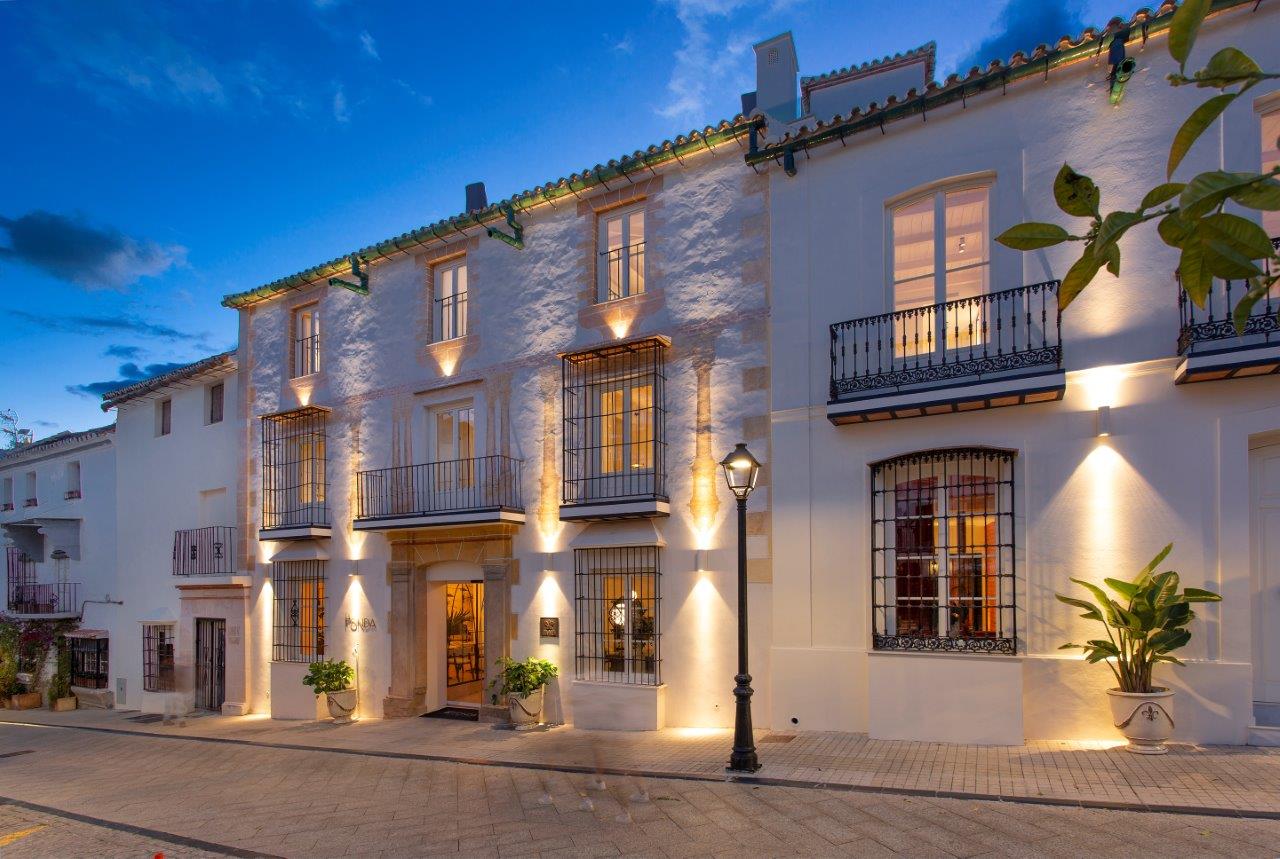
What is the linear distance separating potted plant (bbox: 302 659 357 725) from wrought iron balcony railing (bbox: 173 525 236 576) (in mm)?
3822

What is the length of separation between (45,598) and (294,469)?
11.2 meters

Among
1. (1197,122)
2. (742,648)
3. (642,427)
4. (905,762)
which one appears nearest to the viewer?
(1197,122)

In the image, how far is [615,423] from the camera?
11977 millimetres

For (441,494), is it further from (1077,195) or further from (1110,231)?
(1110,231)

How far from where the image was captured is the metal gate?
16562 millimetres

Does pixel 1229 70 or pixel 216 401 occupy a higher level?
pixel 216 401

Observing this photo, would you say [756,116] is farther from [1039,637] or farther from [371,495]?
[371,495]

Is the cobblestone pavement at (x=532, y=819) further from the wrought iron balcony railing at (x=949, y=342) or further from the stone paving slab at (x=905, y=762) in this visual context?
the wrought iron balcony railing at (x=949, y=342)

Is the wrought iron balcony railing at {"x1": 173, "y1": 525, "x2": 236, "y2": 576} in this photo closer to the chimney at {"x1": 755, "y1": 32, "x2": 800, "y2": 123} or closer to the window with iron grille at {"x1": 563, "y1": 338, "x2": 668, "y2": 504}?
the window with iron grille at {"x1": 563, "y1": 338, "x2": 668, "y2": 504}

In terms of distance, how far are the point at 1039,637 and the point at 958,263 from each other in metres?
4.20

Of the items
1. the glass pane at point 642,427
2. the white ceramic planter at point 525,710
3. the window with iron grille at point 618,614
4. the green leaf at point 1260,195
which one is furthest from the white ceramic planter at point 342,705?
the green leaf at point 1260,195

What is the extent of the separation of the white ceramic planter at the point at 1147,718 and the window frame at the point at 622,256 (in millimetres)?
7568

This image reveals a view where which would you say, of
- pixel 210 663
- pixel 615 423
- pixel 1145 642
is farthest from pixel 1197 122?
pixel 210 663

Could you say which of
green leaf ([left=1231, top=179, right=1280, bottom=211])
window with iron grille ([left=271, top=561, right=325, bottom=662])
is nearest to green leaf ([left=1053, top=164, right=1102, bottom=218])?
green leaf ([left=1231, top=179, right=1280, bottom=211])
